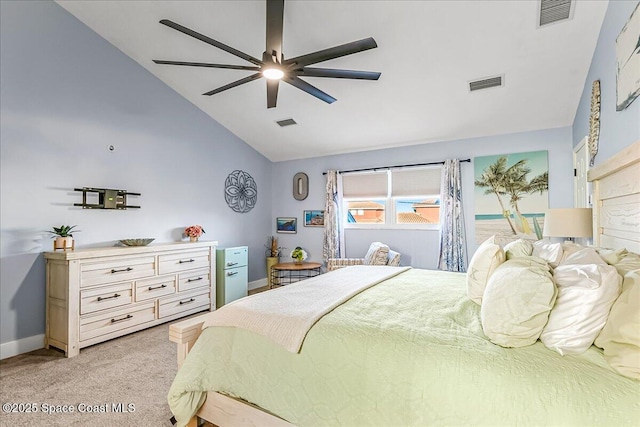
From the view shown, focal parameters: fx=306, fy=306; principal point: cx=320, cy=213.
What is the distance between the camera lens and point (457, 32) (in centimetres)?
280

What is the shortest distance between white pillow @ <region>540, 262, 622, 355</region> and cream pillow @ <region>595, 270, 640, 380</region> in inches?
1.0

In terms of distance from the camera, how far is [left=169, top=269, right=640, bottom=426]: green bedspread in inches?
38.7

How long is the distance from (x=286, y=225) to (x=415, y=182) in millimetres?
2557

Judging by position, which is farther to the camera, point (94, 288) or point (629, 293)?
point (94, 288)

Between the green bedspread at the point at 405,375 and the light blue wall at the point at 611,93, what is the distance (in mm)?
1376

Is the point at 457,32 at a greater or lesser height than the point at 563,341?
greater

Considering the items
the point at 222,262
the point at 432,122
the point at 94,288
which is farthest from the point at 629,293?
the point at 222,262

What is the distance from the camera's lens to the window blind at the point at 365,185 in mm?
5098

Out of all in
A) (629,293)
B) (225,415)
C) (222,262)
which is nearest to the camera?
(629,293)

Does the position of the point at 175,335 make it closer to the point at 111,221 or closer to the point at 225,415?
the point at 225,415

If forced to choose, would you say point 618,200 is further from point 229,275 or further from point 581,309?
point 229,275

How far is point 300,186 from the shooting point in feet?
19.1

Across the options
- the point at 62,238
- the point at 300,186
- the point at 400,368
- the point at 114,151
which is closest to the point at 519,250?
the point at 400,368

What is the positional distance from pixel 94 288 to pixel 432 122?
14.4 feet
